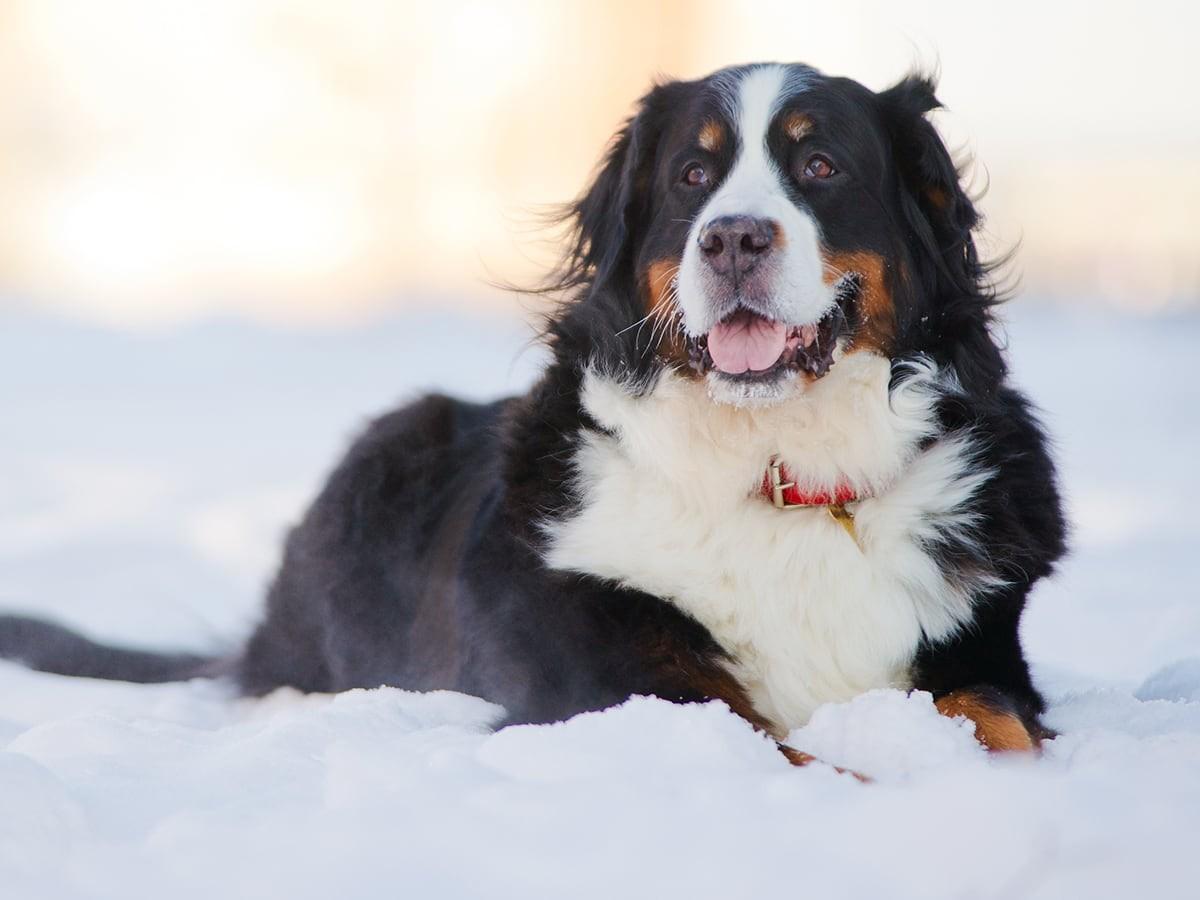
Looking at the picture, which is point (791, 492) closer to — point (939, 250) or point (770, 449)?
point (770, 449)

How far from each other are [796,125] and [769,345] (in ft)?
1.88

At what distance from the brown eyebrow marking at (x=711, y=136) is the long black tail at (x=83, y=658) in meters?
2.44

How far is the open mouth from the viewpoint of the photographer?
3.05 meters

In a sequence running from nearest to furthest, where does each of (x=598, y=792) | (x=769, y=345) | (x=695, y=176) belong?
(x=598, y=792)
(x=769, y=345)
(x=695, y=176)

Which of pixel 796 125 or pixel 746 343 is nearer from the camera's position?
pixel 746 343

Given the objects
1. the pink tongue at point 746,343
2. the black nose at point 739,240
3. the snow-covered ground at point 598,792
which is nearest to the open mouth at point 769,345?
the pink tongue at point 746,343

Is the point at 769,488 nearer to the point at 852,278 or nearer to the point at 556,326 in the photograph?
the point at 852,278

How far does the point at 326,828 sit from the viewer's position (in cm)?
208

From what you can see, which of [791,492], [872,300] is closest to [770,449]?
[791,492]

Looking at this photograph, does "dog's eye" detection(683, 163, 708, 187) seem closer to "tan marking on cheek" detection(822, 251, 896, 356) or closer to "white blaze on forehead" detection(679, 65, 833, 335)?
"white blaze on forehead" detection(679, 65, 833, 335)

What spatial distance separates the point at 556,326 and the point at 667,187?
467 mm

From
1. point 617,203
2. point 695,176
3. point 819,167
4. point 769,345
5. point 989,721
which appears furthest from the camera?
point 617,203

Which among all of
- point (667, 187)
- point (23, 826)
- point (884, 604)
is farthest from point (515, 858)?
point (667, 187)

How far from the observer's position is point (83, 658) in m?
4.29
